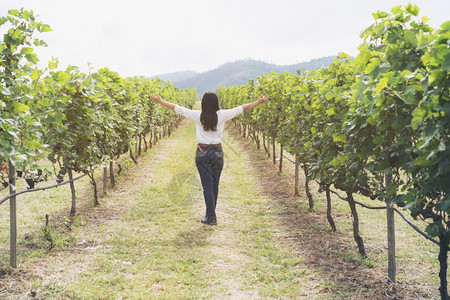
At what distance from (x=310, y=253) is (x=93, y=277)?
2.77 meters

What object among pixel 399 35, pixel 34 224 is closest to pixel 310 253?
pixel 399 35

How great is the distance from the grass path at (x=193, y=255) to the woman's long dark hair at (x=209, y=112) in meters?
1.71

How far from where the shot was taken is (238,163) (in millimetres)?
11609

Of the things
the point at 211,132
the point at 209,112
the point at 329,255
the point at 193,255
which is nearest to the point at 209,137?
the point at 211,132

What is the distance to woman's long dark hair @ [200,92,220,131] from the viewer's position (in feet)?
17.5

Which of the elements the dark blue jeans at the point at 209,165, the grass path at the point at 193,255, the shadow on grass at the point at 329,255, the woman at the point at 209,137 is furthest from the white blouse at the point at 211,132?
the shadow on grass at the point at 329,255

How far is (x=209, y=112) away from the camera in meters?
5.35

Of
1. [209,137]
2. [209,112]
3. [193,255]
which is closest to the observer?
[193,255]

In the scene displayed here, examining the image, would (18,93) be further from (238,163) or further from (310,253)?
(238,163)

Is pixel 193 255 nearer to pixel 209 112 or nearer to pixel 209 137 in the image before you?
pixel 209 137

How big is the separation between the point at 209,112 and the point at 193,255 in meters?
2.13

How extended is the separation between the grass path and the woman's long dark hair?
→ 1.71 metres

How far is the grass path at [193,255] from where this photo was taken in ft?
12.1

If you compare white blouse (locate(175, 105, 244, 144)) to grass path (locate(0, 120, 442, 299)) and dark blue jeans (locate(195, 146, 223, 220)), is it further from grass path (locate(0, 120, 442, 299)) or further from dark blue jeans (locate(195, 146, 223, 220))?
grass path (locate(0, 120, 442, 299))
